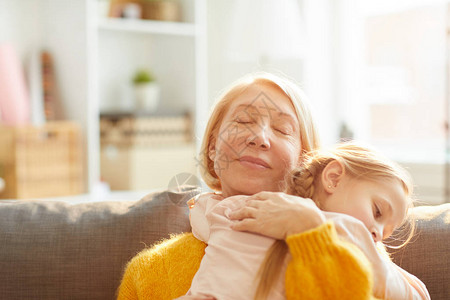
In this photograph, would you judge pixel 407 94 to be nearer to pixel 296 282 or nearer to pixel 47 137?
pixel 47 137

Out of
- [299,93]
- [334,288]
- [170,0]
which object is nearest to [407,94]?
[170,0]

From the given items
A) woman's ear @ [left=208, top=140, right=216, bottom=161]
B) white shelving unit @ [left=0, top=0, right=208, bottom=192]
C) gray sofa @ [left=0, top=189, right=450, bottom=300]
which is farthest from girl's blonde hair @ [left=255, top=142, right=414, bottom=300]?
white shelving unit @ [left=0, top=0, right=208, bottom=192]

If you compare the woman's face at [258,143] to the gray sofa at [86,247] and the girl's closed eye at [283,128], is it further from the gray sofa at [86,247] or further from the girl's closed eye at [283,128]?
the gray sofa at [86,247]

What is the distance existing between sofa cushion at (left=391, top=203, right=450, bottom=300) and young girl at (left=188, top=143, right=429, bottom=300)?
21 cm

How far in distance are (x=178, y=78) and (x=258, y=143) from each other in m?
2.37

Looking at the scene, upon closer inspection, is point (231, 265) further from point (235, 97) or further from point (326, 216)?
point (235, 97)

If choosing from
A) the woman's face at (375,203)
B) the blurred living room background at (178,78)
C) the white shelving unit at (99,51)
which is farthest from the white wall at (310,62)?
the woman's face at (375,203)

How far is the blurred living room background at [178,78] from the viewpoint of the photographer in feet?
9.12

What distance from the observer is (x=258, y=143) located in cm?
100

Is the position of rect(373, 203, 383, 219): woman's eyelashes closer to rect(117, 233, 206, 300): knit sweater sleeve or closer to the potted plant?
rect(117, 233, 206, 300): knit sweater sleeve

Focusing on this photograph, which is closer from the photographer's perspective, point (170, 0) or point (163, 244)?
point (163, 244)

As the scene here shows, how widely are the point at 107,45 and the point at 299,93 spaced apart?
2493 mm

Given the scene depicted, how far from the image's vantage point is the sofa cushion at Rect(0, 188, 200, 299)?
1.25 meters

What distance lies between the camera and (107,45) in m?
3.38
